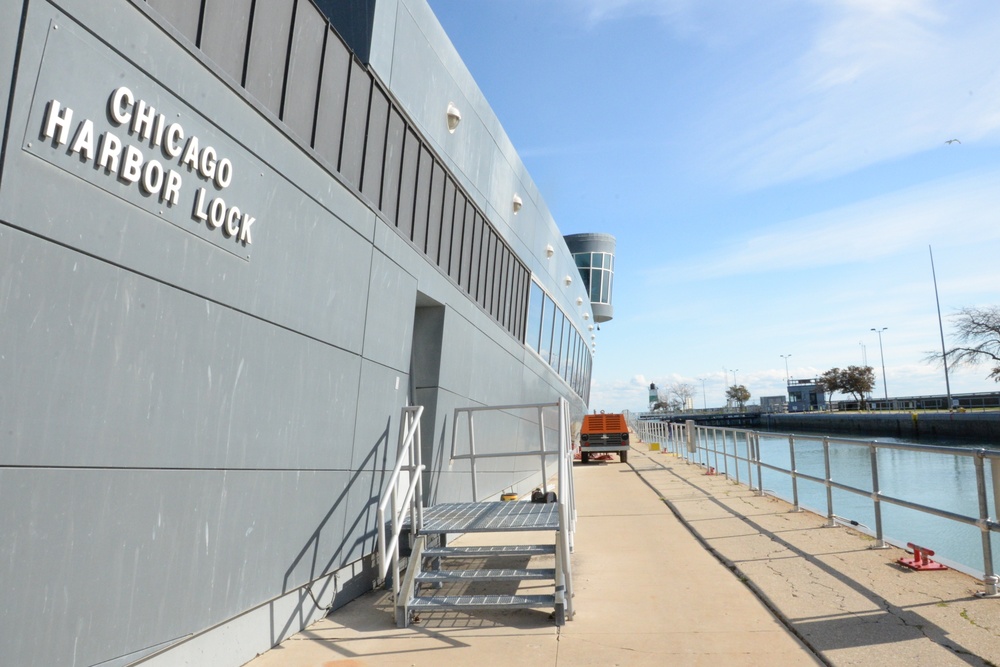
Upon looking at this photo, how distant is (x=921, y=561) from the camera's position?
6.32 metres

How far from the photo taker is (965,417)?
136 ft

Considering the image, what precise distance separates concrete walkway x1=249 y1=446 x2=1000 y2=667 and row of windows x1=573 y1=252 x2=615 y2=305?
40.3m

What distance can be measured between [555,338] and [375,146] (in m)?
14.6

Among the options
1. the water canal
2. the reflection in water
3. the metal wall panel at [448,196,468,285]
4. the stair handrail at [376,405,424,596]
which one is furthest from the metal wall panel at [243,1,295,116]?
the reflection in water

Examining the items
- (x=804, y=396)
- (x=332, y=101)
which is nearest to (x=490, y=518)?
(x=332, y=101)

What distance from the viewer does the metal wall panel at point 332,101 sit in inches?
230

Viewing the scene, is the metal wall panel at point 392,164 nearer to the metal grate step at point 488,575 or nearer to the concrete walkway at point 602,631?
the metal grate step at point 488,575

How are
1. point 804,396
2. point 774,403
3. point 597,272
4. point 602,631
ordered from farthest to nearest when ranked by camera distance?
point 804,396 < point 774,403 < point 597,272 < point 602,631

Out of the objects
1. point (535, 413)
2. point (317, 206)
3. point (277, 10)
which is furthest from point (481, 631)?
point (535, 413)

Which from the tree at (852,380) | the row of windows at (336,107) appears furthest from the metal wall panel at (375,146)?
the tree at (852,380)

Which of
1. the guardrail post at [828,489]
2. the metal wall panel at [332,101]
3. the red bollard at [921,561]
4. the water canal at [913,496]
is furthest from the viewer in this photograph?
the guardrail post at [828,489]

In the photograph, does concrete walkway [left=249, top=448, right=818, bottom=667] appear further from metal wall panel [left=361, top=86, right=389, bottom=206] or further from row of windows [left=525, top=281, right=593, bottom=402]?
row of windows [left=525, top=281, right=593, bottom=402]

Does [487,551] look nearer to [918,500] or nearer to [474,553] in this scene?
[474,553]

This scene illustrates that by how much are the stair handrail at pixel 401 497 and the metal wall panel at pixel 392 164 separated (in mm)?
2228
